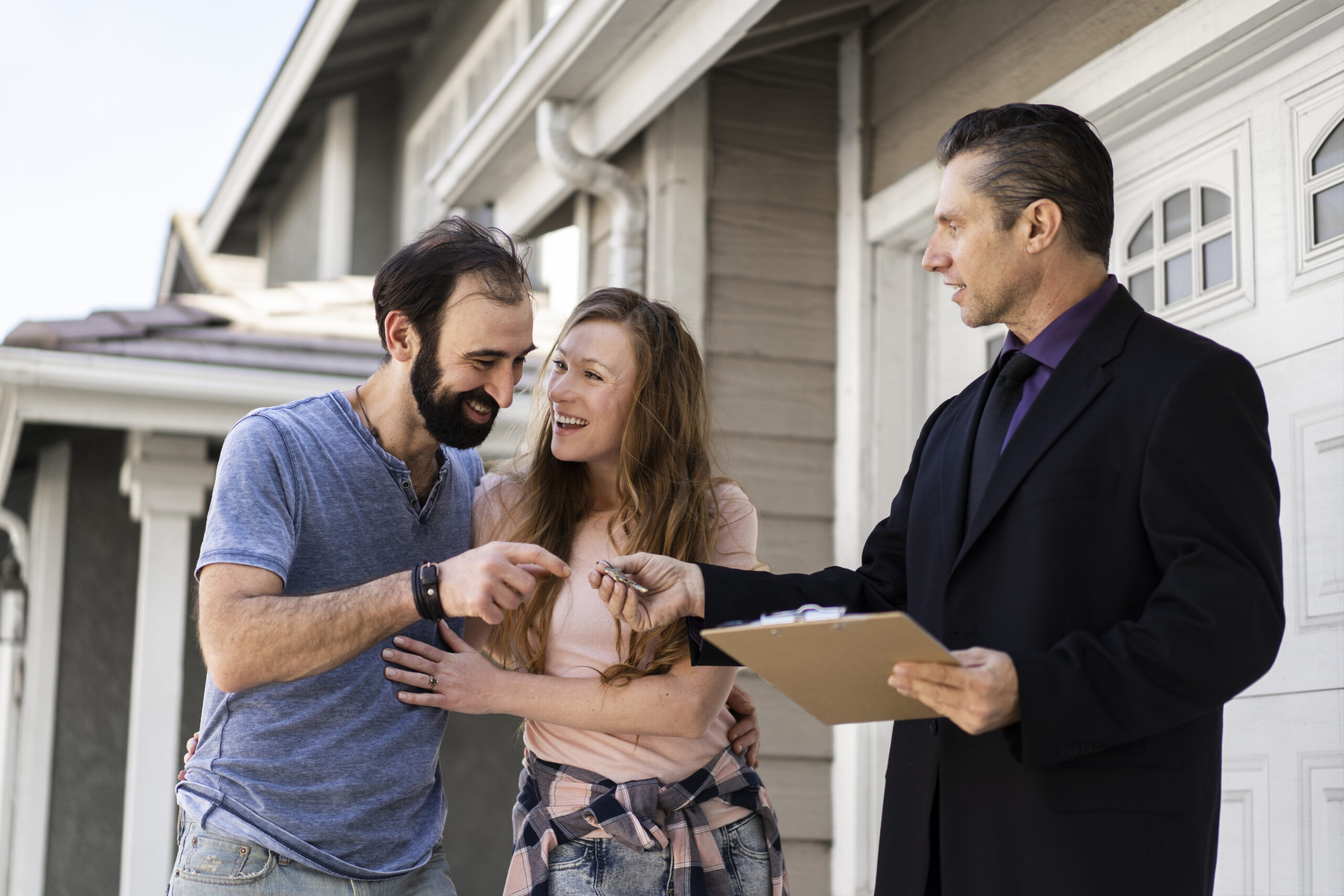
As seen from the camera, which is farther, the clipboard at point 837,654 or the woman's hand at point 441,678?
the woman's hand at point 441,678

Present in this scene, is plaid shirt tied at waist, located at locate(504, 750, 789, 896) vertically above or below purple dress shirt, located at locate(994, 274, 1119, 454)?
below

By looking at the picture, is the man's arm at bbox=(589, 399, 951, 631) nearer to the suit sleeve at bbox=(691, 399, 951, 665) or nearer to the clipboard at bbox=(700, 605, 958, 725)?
the suit sleeve at bbox=(691, 399, 951, 665)

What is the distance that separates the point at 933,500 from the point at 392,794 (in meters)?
1.01

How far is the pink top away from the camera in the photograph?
2.22 metres

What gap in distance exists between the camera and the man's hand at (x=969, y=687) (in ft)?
5.23

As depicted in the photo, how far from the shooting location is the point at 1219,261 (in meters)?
2.84

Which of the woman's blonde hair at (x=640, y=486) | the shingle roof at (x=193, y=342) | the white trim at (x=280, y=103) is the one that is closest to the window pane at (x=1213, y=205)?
the woman's blonde hair at (x=640, y=486)

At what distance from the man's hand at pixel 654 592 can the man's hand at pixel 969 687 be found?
0.50m

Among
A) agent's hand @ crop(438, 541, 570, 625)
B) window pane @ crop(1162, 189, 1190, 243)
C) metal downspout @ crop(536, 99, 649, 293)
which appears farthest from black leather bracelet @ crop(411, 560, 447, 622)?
metal downspout @ crop(536, 99, 649, 293)

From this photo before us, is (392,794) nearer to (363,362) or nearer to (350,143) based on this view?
(363,362)

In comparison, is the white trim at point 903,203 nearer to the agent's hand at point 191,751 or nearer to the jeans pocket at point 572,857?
the jeans pocket at point 572,857

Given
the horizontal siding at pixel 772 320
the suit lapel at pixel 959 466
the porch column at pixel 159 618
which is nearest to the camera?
the suit lapel at pixel 959 466

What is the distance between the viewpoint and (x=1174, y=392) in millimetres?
1731

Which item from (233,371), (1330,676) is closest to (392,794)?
(1330,676)
